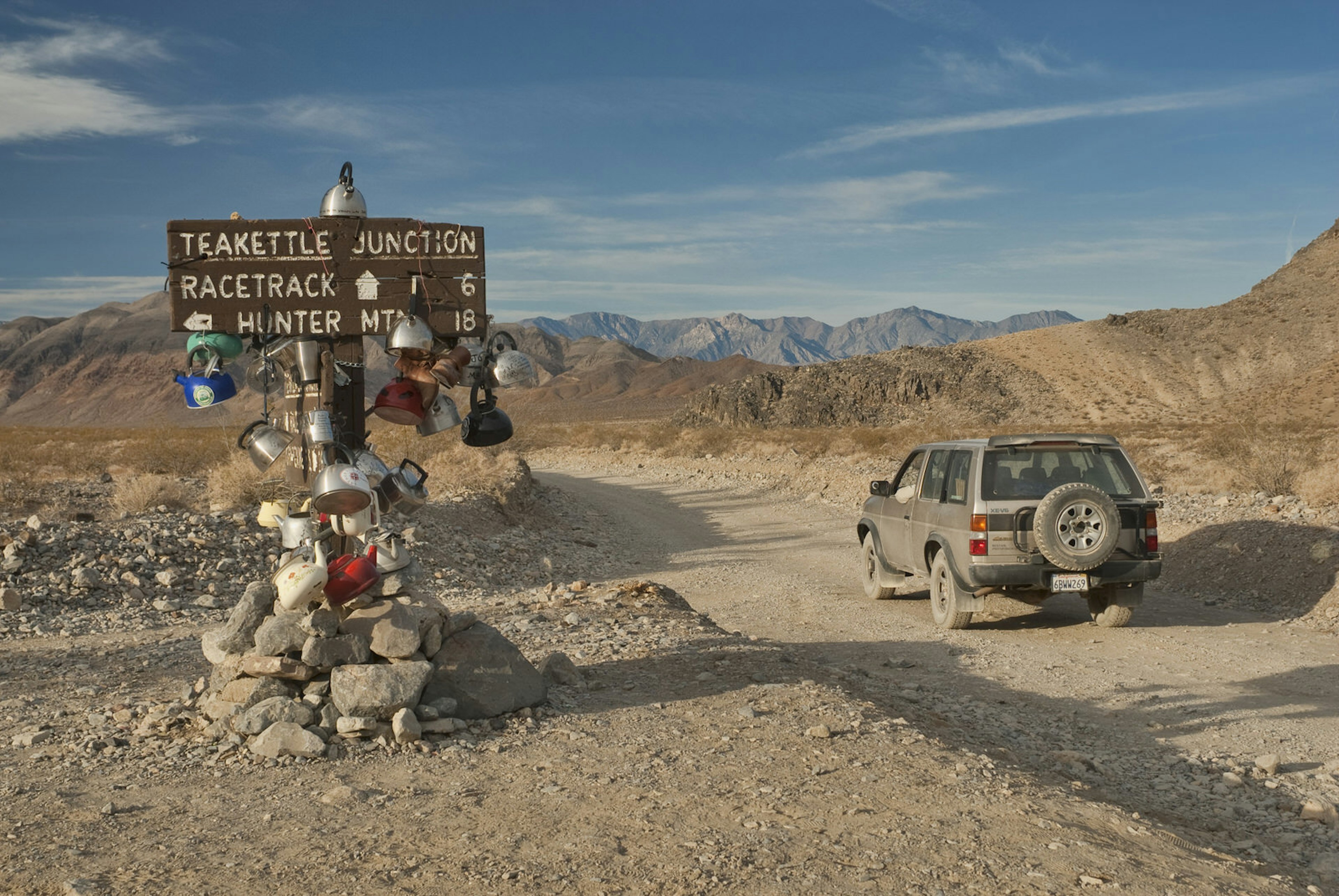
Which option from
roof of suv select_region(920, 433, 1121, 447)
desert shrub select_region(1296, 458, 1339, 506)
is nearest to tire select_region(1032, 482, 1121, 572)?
roof of suv select_region(920, 433, 1121, 447)

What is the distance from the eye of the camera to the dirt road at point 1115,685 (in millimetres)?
5629

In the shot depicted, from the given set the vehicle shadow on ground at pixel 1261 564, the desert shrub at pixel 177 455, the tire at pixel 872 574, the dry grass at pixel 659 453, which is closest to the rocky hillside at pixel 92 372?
the dry grass at pixel 659 453

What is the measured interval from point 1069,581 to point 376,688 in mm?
6280

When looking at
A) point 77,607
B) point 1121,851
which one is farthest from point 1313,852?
point 77,607

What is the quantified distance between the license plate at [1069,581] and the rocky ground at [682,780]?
1.84ft

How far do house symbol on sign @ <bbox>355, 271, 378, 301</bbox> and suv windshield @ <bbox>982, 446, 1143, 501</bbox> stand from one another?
18.8ft

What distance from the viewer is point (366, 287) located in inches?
241

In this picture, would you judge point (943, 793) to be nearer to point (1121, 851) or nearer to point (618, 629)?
point (1121, 851)

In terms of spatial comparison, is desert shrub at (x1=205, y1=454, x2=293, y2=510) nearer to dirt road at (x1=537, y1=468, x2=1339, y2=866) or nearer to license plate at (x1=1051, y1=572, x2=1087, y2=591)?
dirt road at (x1=537, y1=468, x2=1339, y2=866)

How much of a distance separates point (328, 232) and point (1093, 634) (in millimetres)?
7576

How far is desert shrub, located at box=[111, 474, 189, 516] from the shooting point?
15711 millimetres

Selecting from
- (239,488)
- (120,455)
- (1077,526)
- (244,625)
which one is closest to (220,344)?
(244,625)

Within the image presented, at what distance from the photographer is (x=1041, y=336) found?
94.0 metres

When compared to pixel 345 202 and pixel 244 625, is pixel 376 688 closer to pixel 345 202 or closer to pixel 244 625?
pixel 244 625
